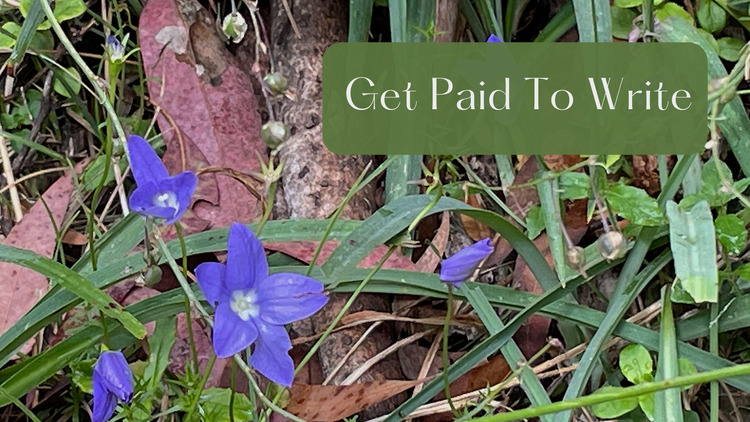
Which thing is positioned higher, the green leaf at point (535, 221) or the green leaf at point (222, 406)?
the green leaf at point (535, 221)

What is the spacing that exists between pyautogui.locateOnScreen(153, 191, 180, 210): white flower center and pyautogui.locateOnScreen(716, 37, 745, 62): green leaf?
0.76 metres

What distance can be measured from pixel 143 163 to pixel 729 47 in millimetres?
796

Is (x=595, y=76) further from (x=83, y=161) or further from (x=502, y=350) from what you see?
(x=83, y=161)

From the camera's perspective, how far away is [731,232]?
78cm

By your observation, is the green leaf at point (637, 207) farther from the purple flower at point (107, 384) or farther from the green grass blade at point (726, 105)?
the purple flower at point (107, 384)

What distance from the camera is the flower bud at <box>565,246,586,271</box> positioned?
0.76m

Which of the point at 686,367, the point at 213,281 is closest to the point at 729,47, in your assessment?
the point at 686,367

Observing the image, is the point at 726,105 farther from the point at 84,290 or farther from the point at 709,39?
the point at 84,290

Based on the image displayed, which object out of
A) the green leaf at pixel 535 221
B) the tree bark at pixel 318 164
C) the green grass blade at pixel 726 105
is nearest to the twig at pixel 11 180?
the tree bark at pixel 318 164

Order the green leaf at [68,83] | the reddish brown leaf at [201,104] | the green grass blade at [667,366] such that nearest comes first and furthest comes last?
the green grass blade at [667,366]
the reddish brown leaf at [201,104]
the green leaf at [68,83]

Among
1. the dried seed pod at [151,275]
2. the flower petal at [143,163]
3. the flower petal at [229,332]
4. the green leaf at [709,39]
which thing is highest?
the green leaf at [709,39]

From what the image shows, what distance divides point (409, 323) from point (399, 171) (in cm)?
21

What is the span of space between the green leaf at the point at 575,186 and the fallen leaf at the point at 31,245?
2.22 feet

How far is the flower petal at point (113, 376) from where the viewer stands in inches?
26.1
